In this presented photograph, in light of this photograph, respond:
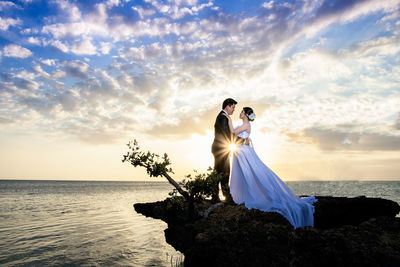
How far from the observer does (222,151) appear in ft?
34.2

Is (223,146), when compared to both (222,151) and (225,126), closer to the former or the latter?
(222,151)

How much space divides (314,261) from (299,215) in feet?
11.2

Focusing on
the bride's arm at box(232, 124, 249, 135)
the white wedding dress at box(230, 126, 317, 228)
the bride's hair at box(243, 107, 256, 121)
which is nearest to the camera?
the white wedding dress at box(230, 126, 317, 228)

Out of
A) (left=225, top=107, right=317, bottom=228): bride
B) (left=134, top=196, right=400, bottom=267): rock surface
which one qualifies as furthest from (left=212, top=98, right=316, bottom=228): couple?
(left=134, top=196, right=400, bottom=267): rock surface

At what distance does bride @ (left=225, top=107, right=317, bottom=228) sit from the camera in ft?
26.0

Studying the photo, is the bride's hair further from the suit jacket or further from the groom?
the suit jacket

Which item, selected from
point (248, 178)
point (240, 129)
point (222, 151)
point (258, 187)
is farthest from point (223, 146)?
point (258, 187)

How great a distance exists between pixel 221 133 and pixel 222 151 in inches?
33.8

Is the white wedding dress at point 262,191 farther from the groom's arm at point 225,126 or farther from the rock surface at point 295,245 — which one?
the rock surface at point 295,245

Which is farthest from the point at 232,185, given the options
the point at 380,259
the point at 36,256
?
the point at 36,256

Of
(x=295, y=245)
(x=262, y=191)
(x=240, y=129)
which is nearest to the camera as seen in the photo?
(x=295, y=245)

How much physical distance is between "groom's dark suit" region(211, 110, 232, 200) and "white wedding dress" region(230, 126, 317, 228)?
42cm

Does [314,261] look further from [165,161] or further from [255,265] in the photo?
[165,161]

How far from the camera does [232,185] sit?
32.6 feet
